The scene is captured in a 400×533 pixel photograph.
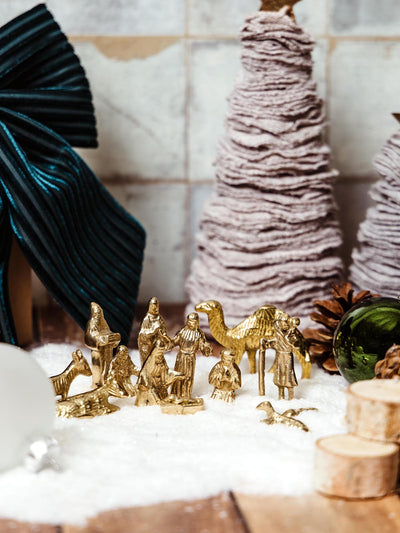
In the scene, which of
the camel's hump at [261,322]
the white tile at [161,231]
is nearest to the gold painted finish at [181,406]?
the camel's hump at [261,322]

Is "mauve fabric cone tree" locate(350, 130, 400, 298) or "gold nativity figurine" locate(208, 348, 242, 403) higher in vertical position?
"mauve fabric cone tree" locate(350, 130, 400, 298)

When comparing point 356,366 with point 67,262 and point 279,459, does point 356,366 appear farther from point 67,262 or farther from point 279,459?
point 67,262

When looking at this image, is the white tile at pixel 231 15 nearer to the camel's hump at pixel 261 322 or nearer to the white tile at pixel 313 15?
the white tile at pixel 313 15

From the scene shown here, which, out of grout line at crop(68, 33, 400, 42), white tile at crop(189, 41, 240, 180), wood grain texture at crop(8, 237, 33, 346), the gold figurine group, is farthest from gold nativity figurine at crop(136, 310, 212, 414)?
grout line at crop(68, 33, 400, 42)

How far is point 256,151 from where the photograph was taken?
79 centimetres

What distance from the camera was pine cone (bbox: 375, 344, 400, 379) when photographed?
22.3 inches

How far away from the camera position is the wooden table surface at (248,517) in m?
0.44

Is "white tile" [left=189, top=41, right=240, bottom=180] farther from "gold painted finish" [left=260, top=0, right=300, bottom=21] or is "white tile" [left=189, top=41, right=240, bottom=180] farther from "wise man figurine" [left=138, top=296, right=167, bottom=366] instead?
"wise man figurine" [left=138, top=296, right=167, bottom=366]

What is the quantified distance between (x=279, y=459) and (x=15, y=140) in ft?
1.33

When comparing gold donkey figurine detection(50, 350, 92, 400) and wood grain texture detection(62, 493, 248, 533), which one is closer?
wood grain texture detection(62, 493, 248, 533)

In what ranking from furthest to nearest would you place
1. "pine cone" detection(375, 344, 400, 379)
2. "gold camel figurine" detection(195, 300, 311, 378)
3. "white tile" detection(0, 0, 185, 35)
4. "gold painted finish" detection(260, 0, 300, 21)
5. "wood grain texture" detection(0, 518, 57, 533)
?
"white tile" detection(0, 0, 185, 35) → "gold painted finish" detection(260, 0, 300, 21) → "gold camel figurine" detection(195, 300, 311, 378) → "pine cone" detection(375, 344, 400, 379) → "wood grain texture" detection(0, 518, 57, 533)

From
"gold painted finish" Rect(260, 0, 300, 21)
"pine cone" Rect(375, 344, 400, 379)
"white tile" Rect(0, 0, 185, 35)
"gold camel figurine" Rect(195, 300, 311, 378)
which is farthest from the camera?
"white tile" Rect(0, 0, 185, 35)

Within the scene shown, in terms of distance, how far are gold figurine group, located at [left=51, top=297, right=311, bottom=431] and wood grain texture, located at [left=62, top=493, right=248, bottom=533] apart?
0.46 ft

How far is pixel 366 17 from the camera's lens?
3.06 ft
